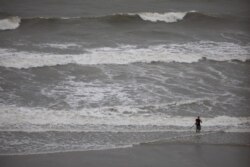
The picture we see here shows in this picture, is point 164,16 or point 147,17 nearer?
point 147,17

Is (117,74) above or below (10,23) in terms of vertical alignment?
below

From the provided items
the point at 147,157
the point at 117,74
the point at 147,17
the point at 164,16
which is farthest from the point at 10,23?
the point at 147,157

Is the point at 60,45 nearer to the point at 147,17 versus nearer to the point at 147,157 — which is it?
the point at 147,17

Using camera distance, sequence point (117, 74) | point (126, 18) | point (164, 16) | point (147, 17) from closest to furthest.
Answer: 1. point (117, 74)
2. point (126, 18)
3. point (147, 17)
4. point (164, 16)

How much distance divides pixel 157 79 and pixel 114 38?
567cm

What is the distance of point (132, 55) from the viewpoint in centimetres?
1931

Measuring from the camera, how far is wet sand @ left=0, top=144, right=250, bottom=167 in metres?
10.8

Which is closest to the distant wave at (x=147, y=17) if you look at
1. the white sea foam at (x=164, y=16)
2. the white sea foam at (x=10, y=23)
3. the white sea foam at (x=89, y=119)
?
the white sea foam at (x=164, y=16)

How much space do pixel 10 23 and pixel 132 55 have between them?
7.05 m

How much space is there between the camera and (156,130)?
42.6ft

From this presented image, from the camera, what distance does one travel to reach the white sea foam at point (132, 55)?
18.2m

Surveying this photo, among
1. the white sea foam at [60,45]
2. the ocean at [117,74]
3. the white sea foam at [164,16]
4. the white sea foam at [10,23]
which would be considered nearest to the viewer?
the ocean at [117,74]

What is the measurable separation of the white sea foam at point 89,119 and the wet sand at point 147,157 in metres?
1.60

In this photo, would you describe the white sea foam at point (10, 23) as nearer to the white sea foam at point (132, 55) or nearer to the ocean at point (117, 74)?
the ocean at point (117, 74)
